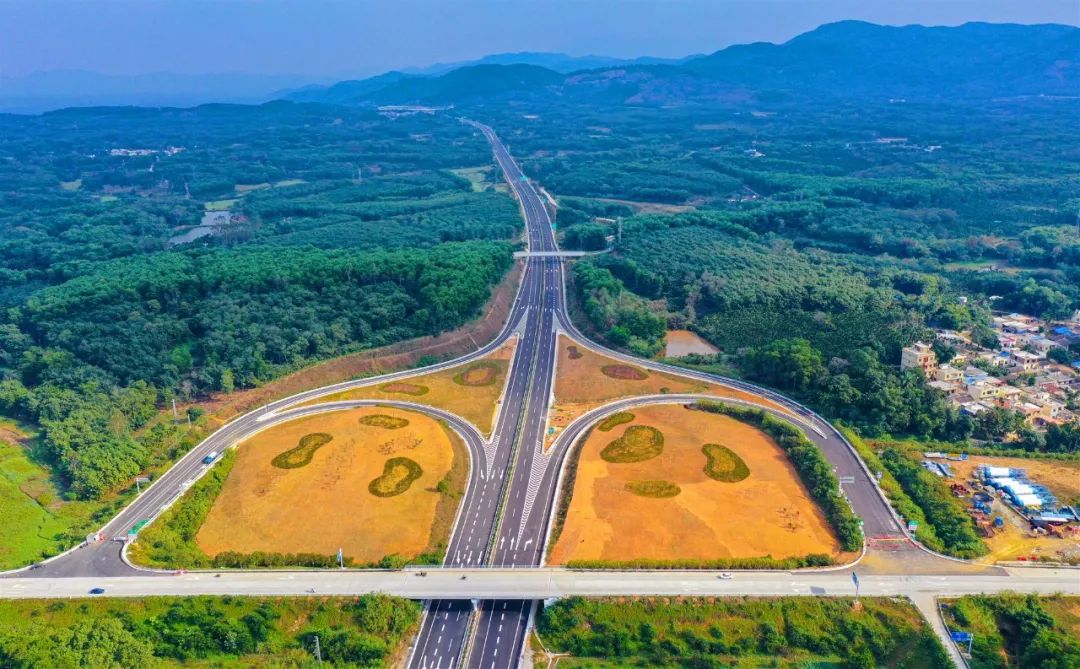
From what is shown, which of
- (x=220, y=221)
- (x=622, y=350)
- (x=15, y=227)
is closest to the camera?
(x=622, y=350)

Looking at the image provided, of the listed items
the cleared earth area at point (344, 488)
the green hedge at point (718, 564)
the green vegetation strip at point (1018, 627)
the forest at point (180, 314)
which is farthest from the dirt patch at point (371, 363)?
the green vegetation strip at point (1018, 627)

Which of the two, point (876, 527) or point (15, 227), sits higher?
point (15, 227)

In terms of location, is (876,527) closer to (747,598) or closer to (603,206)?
(747,598)

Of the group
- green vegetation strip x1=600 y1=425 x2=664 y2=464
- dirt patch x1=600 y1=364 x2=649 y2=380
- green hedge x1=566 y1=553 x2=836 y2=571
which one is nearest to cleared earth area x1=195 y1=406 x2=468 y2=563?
green hedge x1=566 y1=553 x2=836 y2=571

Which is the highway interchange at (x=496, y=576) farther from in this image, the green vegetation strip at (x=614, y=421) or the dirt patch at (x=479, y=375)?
the dirt patch at (x=479, y=375)

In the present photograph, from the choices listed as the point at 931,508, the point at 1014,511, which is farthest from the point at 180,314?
the point at 1014,511

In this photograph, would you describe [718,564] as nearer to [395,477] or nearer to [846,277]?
[395,477]

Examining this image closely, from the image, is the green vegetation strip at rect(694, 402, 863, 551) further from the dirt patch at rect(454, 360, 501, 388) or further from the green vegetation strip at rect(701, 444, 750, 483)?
the dirt patch at rect(454, 360, 501, 388)

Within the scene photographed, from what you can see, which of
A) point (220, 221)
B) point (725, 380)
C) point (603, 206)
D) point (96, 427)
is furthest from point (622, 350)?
point (220, 221)
